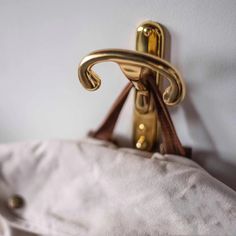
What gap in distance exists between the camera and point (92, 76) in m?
0.39

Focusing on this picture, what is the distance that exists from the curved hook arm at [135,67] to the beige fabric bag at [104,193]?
3.1 inches

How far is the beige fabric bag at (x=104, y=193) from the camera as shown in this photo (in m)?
0.39

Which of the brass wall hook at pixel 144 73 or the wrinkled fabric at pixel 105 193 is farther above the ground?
the brass wall hook at pixel 144 73

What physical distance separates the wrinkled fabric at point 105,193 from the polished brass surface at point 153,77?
3 centimetres

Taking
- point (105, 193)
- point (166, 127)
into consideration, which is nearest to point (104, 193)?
point (105, 193)

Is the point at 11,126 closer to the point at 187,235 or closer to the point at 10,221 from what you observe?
the point at 10,221

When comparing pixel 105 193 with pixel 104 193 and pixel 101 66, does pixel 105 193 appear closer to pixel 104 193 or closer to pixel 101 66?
pixel 104 193

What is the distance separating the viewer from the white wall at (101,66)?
0.39m

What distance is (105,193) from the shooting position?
0.44m

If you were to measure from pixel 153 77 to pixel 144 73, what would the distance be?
0.02 meters

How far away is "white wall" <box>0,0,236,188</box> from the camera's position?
39 cm

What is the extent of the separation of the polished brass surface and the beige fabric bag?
28 mm

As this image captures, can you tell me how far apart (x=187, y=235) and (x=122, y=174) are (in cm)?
9

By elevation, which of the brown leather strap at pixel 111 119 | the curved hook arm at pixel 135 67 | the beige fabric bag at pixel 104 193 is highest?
the curved hook arm at pixel 135 67
